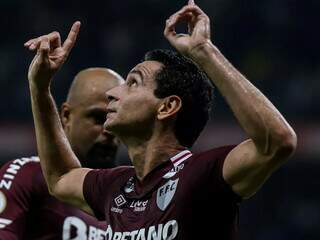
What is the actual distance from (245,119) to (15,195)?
64.8 inches

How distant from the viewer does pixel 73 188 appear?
3.45m

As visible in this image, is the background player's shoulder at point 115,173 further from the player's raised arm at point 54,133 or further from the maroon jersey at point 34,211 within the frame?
the maroon jersey at point 34,211

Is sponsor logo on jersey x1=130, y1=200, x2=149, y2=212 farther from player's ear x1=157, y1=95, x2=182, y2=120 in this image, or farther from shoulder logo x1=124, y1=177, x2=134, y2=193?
player's ear x1=157, y1=95, x2=182, y2=120

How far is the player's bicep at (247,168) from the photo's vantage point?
8.60 feet

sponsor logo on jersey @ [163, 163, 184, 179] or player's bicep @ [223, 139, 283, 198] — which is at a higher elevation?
player's bicep @ [223, 139, 283, 198]

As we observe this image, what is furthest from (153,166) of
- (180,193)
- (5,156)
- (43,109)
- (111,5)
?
(111,5)

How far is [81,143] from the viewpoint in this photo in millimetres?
4340

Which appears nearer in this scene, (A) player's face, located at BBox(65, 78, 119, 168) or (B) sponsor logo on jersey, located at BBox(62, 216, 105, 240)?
(B) sponsor logo on jersey, located at BBox(62, 216, 105, 240)

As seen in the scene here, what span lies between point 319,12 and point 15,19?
4005 millimetres

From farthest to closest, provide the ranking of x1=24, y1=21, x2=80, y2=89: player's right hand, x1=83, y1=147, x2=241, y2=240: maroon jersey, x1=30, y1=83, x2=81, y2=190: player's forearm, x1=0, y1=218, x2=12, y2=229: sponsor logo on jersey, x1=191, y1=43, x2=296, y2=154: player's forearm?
x1=0, y1=218, x2=12, y2=229: sponsor logo on jersey, x1=30, y1=83, x2=81, y2=190: player's forearm, x1=24, y1=21, x2=80, y2=89: player's right hand, x1=83, y1=147, x2=241, y2=240: maroon jersey, x1=191, y1=43, x2=296, y2=154: player's forearm

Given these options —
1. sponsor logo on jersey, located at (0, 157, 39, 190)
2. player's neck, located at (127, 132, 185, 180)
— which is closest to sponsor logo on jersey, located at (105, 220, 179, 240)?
player's neck, located at (127, 132, 185, 180)

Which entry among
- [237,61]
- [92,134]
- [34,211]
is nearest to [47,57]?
[34,211]

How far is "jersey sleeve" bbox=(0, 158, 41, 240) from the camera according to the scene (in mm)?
3859

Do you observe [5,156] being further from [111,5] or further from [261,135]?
[261,135]
